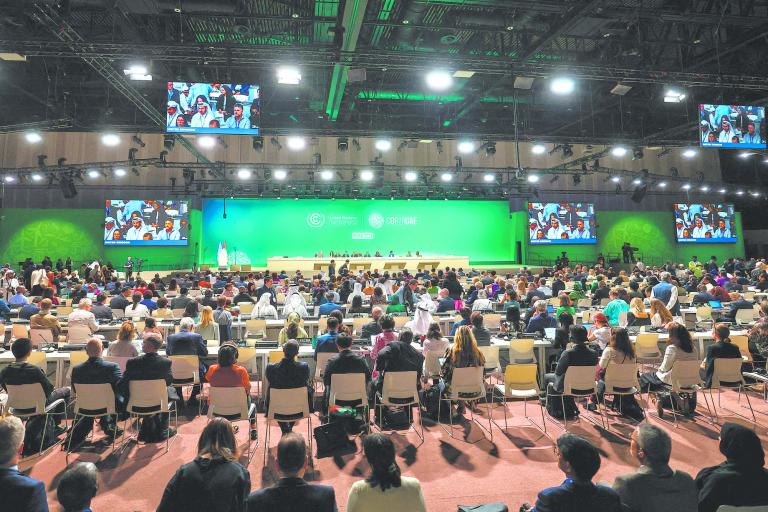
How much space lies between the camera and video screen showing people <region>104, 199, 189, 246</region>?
2170cm

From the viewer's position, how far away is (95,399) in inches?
178

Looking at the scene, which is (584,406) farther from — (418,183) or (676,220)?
(676,220)

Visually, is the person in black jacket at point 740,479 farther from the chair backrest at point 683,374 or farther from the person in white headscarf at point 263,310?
the person in white headscarf at point 263,310

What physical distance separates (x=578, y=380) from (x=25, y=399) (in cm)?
587

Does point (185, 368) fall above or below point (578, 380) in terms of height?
above

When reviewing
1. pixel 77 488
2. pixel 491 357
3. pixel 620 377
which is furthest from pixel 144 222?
pixel 77 488

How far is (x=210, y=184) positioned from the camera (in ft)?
73.8

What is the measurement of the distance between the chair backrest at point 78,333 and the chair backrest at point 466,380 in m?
5.90

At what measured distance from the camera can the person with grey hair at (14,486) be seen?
2215 millimetres

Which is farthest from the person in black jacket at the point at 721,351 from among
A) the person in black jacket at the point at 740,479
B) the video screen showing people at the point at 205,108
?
the video screen showing people at the point at 205,108

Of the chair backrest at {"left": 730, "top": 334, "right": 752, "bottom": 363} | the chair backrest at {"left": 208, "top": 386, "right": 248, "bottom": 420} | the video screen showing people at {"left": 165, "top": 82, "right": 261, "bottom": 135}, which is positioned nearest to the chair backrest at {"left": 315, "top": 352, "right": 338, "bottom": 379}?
the chair backrest at {"left": 208, "top": 386, "right": 248, "bottom": 420}

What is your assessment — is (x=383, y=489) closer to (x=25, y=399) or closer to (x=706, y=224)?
(x=25, y=399)

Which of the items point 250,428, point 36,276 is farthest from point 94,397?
point 36,276

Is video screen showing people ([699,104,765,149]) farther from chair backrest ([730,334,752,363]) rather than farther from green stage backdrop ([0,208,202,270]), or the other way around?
green stage backdrop ([0,208,202,270])
